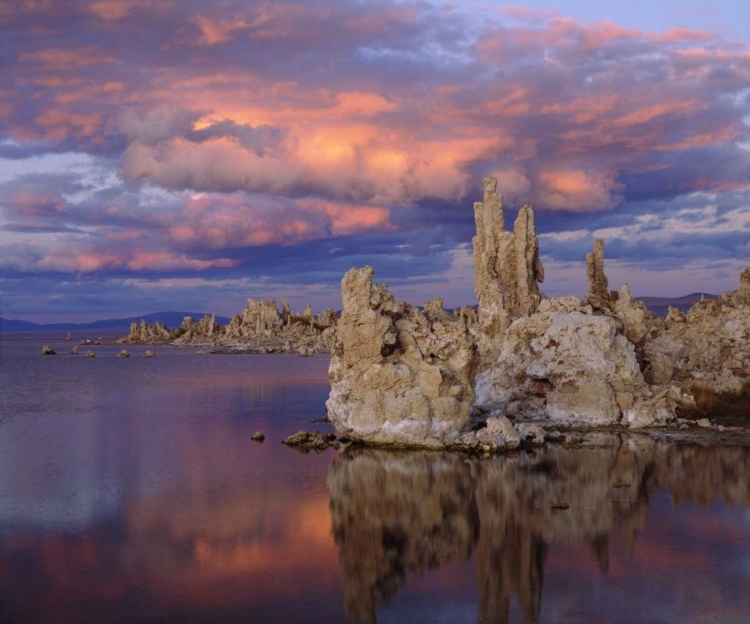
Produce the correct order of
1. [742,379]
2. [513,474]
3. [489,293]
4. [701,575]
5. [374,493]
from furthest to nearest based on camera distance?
[489,293]
[742,379]
[513,474]
[374,493]
[701,575]

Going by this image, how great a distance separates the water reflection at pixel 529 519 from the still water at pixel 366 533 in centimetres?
8

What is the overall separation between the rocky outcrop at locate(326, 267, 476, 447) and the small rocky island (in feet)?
0.14

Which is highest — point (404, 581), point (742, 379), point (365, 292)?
point (365, 292)

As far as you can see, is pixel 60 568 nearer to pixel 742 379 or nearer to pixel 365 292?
pixel 365 292

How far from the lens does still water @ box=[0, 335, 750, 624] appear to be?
16.7 metres

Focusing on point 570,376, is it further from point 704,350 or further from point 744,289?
point 744,289

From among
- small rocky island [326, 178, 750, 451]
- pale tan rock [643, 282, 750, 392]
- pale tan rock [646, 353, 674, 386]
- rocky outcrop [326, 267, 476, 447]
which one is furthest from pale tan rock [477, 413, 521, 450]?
pale tan rock [643, 282, 750, 392]

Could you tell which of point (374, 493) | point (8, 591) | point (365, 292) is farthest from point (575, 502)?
point (8, 591)

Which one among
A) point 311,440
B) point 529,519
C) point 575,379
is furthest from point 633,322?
point 529,519

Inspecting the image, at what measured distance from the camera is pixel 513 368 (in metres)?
39.4

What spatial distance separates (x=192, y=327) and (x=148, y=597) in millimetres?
176763

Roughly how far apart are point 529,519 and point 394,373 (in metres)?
10.9

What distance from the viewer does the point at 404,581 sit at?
18.3 m

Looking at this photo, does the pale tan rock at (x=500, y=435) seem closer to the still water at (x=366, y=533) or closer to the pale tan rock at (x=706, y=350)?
the still water at (x=366, y=533)
